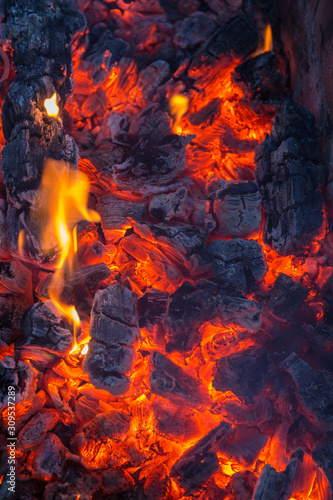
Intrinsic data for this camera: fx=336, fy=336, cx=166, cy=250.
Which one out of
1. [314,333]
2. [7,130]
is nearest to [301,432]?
[314,333]

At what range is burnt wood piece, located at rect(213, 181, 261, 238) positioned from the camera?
2.47 metres

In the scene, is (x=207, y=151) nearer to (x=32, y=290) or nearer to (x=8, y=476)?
(x=32, y=290)

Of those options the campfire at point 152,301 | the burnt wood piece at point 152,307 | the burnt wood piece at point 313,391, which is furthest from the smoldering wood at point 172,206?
the burnt wood piece at point 313,391

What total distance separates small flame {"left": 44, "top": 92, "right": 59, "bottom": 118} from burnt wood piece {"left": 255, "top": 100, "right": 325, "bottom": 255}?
149 cm

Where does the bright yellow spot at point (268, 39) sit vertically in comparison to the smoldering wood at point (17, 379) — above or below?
above

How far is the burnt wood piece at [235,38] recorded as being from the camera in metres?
2.90

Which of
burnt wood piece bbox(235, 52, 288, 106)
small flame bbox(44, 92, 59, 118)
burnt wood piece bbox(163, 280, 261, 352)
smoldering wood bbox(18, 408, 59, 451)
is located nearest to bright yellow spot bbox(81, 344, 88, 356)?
smoldering wood bbox(18, 408, 59, 451)

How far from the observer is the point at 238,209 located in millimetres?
2490

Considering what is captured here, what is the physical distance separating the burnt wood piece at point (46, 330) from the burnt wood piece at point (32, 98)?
1.30 feet

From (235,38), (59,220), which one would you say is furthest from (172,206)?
(235,38)

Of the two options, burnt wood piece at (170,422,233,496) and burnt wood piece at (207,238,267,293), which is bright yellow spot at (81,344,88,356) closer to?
burnt wood piece at (170,422,233,496)

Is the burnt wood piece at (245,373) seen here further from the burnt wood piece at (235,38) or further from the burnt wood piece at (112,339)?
the burnt wood piece at (235,38)

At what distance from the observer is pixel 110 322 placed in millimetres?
2213

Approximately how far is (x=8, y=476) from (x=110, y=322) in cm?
113
